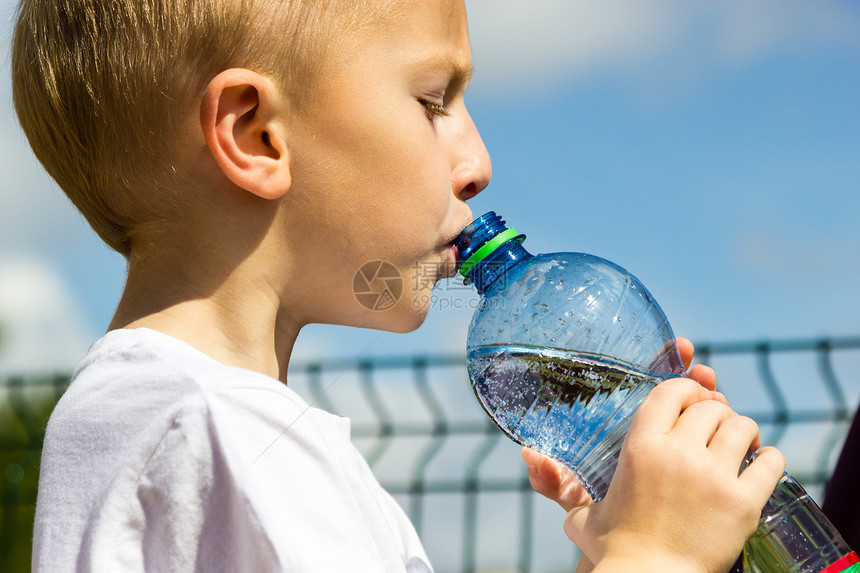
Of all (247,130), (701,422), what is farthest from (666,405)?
(247,130)

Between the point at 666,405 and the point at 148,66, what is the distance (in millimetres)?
785

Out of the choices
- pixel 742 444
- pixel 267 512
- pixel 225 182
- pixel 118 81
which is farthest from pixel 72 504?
pixel 742 444

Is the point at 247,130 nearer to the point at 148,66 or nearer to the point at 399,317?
the point at 148,66

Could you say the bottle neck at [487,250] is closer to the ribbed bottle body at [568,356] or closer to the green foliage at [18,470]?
the ribbed bottle body at [568,356]

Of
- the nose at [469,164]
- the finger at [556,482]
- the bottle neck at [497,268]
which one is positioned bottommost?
the finger at [556,482]

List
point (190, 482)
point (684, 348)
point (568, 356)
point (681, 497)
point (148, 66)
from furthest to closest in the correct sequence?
1. point (684, 348)
2. point (568, 356)
3. point (148, 66)
4. point (681, 497)
5. point (190, 482)

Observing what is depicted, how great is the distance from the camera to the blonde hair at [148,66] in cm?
104

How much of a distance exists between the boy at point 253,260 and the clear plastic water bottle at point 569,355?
162mm

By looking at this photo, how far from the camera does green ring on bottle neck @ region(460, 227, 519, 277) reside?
1169 millimetres

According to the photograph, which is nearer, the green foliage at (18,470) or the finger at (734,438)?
the finger at (734,438)

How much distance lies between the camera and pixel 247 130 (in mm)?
1068

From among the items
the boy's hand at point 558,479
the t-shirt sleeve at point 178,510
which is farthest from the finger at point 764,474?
the t-shirt sleeve at point 178,510

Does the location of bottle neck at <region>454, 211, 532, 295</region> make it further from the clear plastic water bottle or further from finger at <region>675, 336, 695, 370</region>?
finger at <region>675, 336, 695, 370</region>

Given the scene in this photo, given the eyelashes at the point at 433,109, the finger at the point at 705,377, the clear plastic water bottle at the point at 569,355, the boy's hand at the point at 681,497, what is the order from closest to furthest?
the boy's hand at the point at 681,497, the eyelashes at the point at 433,109, the clear plastic water bottle at the point at 569,355, the finger at the point at 705,377
